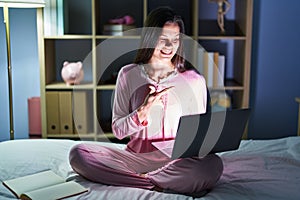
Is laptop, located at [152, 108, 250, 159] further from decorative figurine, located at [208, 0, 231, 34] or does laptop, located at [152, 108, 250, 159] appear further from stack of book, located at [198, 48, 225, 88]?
decorative figurine, located at [208, 0, 231, 34]

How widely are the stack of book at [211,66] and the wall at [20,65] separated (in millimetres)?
1088

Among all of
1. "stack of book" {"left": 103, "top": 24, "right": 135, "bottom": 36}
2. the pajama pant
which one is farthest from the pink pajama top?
"stack of book" {"left": 103, "top": 24, "right": 135, "bottom": 36}

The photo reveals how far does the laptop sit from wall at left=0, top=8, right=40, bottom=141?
5.34 feet

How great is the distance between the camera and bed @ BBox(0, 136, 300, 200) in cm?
137

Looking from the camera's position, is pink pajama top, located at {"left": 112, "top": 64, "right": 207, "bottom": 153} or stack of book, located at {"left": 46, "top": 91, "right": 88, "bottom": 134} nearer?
pink pajama top, located at {"left": 112, "top": 64, "right": 207, "bottom": 153}

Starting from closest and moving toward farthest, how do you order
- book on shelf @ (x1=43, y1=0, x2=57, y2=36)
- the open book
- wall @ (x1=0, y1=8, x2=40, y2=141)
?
the open book, book on shelf @ (x1=43, y1=0, x2=57, y2=36), wall @ (x1=0, y1=8, x2=40, y2=141)

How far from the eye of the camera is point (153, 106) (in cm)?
168

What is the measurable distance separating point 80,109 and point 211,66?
2.86ft

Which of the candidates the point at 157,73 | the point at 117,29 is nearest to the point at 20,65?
the point at 117,29

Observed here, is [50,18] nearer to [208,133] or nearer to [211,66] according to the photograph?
[211,66]

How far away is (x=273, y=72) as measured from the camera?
2.86 metres

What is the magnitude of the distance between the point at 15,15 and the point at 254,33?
1.60 metres

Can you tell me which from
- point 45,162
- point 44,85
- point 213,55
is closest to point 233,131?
point 45,162

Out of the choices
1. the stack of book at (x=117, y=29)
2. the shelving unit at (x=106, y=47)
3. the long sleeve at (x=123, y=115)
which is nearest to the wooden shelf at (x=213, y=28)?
the shelving unit at (x=106, y=47)
